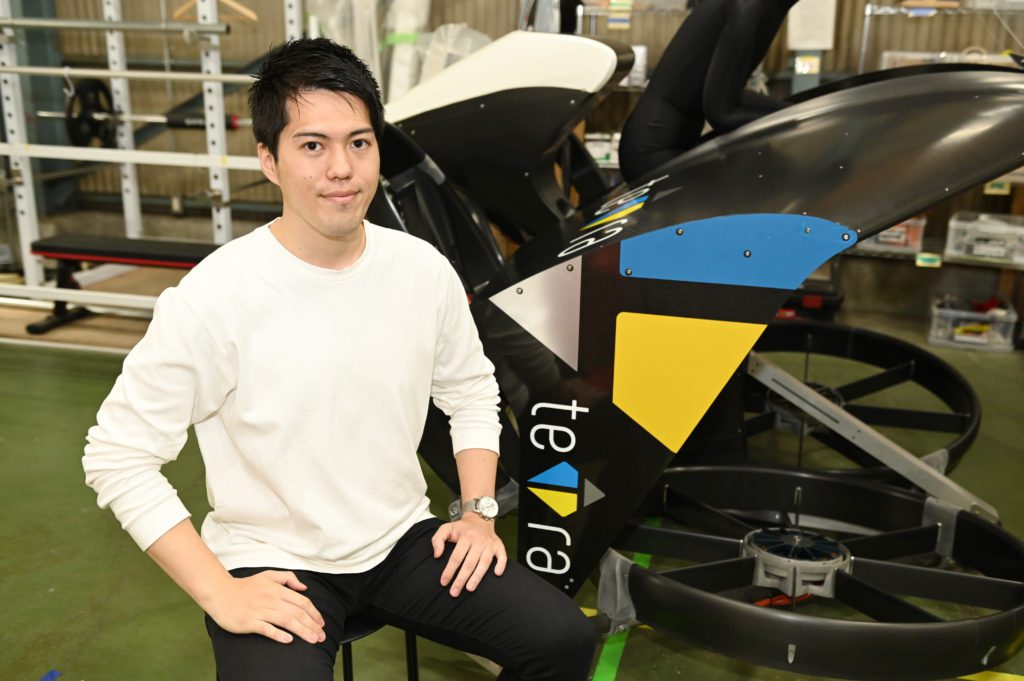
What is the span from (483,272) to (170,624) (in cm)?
131

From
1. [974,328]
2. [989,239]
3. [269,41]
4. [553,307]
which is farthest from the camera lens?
[269,41]

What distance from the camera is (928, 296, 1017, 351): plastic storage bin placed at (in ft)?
15.1

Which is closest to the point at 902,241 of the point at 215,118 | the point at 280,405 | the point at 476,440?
the point at 215,118

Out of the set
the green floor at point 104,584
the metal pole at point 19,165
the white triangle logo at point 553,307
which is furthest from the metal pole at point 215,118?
the white triangle logo at point 553,307

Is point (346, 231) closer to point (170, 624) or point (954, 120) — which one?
point (954, 120)

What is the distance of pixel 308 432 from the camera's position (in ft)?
4.54

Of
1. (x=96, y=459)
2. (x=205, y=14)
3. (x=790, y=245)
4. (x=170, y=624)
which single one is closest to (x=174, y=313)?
(x=96, y=459)

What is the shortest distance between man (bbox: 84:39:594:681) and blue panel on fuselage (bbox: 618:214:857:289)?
1.77 ft

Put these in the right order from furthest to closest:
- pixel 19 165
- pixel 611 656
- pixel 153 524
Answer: pixel 19 165
pixel 611 656
pixel 153 524

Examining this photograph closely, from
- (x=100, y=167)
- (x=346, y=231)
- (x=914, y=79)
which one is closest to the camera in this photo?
(x=346, y=231)

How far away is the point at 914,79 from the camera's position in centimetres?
200

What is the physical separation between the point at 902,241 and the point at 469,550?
13.1 feet

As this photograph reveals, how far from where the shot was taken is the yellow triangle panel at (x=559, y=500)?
2.02m

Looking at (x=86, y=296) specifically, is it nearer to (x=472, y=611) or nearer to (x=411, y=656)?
(x=411, y=656)
